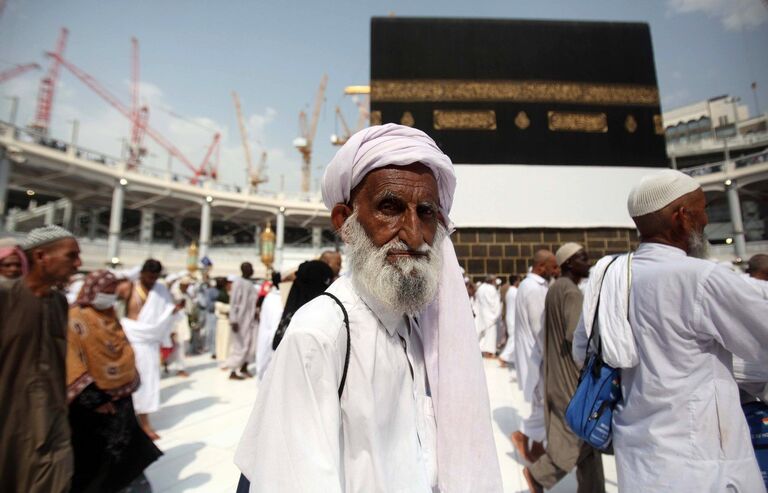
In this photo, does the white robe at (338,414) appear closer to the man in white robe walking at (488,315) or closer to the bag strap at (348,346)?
the bag strap at (348,346)

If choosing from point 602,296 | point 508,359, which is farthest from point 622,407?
point 508,359

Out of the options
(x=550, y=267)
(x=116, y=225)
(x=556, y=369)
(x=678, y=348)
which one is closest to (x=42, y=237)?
(x=678, y=348)

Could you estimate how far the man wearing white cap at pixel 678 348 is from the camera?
42.8 inches

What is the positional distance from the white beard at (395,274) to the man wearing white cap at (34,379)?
1.64m

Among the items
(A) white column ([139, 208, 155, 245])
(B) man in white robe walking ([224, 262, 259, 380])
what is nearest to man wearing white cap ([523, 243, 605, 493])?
(B) man in white robe walking ([224, 262, 259, 380])

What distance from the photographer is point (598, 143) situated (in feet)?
34.1

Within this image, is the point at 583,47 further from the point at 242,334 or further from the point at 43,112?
the point at 43,112

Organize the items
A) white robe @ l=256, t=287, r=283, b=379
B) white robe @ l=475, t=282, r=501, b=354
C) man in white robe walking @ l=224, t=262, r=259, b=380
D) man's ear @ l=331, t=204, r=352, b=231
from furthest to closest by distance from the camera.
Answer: white robe @ l=475, t=282, r=501, b=354, man in white robe walking @ l=224, t=262, r=259, b=380, white robe @ l=256, t=287, r=283, b=379, man's ear @ l=331, t=204, r=352, b=231

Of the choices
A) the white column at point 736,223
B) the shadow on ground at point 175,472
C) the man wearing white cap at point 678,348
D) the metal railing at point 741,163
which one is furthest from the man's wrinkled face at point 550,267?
the white column at point 736,223

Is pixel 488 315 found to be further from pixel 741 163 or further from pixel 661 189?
pixel 741 163

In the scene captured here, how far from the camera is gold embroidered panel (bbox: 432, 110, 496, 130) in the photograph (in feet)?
33.9

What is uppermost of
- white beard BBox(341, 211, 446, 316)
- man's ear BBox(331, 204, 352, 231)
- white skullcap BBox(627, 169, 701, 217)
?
white skullcap BBox(627, 169, 701, 217)

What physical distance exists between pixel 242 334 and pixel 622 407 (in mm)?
4894

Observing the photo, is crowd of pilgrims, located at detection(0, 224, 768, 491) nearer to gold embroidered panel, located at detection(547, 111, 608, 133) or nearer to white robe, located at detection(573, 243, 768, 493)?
white robe, located at detection(573, 243, 768, 493)
